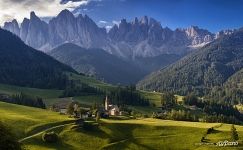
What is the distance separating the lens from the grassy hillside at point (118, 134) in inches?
5684

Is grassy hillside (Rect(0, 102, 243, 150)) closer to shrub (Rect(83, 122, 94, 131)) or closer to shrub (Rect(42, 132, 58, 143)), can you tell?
shrub (Rect(83, 122, 94, 131))

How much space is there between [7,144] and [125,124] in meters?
108

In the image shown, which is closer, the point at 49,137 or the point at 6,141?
the point at 6,141

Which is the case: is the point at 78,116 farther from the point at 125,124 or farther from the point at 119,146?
the point at 119,146

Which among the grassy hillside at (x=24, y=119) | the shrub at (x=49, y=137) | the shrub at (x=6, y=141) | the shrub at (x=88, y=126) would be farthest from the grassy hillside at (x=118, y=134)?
the shrub at (x=6, y=141)

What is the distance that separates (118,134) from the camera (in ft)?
521

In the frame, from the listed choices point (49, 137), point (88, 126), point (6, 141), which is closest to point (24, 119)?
point (88, 126)

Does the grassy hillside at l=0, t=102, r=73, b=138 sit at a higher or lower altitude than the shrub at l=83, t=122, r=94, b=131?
higher

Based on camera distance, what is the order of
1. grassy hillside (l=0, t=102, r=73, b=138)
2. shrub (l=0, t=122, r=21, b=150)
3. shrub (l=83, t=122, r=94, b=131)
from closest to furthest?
shrub (l=0, t=122, r=21, b=150)
grassy hillside (l=0, t=102, r=73, b=138)
shrub (l=83, t=122, r=94, b=131)

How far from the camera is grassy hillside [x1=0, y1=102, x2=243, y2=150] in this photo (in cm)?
14438

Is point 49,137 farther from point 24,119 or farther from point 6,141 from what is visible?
point 6,141

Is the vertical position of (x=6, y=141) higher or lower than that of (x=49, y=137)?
higher

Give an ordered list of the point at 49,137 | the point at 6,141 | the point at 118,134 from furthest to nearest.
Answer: the point at 118,134, the point at 49,137, the point at 6,141

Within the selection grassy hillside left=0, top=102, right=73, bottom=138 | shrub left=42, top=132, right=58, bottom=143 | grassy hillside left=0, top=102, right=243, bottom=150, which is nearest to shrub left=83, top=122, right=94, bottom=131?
grassy hillside left=0, top=102, right=243, bottom=150
